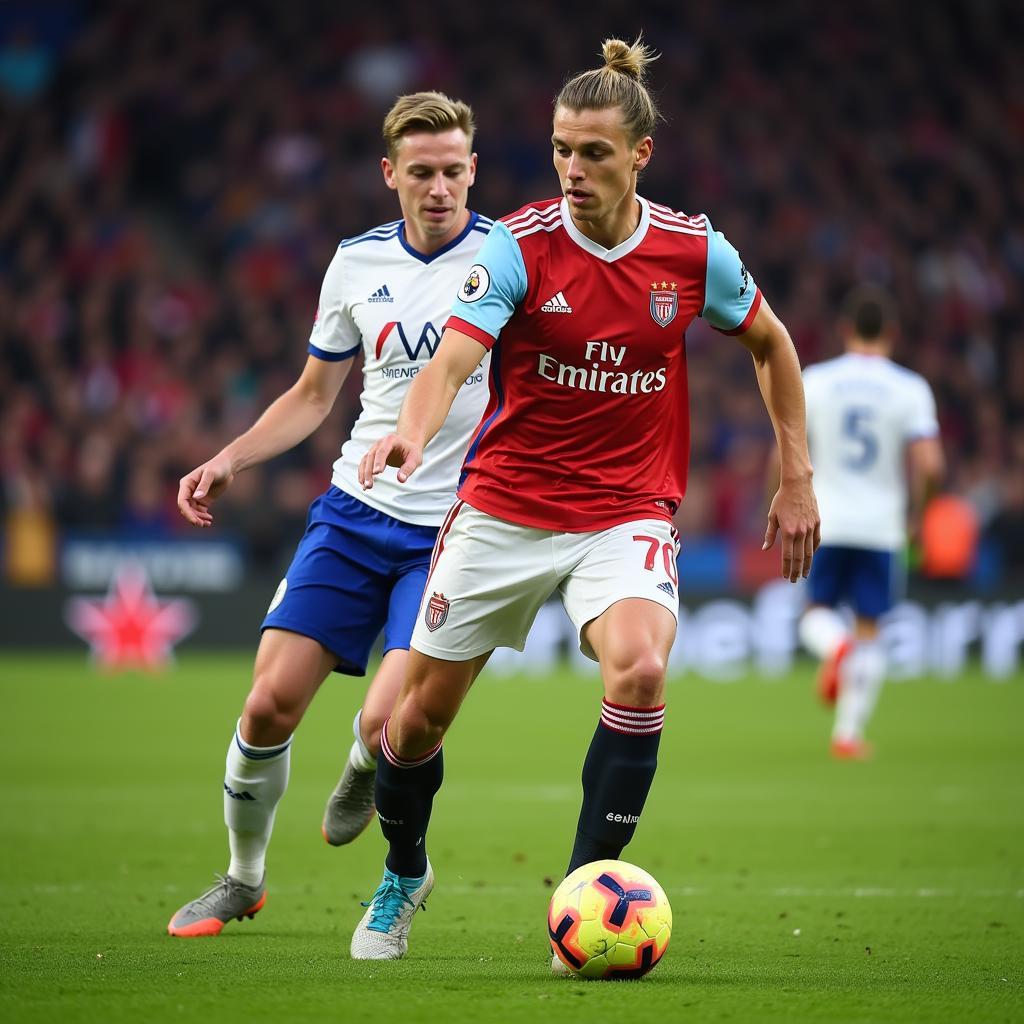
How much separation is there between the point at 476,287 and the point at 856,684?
667 cm

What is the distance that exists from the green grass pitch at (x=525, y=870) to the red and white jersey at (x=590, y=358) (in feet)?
4.54

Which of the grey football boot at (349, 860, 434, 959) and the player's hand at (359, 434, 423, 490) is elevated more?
the player's hand at (359, 434, 423, 490)

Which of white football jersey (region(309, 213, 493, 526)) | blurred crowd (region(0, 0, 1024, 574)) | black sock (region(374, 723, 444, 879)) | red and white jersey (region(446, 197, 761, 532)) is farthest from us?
blurred crowd (region(0, 0, 1024, 574))

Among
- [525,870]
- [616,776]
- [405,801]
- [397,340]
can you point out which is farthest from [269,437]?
[525,870]

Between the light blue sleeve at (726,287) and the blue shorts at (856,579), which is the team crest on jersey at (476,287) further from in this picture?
the blue shorts at (856,579)

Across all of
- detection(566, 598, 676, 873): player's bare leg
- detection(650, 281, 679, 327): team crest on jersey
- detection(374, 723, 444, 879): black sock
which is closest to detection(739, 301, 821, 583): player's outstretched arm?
detection(650, 281, 679, 327): team crest on jersey

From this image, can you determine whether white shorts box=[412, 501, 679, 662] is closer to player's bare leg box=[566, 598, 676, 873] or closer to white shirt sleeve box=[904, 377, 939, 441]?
player's bare leg box=[566, 598, 676, 873]

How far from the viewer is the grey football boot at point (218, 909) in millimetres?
5629

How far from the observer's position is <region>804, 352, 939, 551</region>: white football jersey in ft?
35.9

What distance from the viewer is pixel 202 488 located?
5.34 metres

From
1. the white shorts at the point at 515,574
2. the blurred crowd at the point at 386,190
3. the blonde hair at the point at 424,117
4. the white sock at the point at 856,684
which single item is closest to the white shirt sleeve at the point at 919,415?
the white sock at the point at 856,684

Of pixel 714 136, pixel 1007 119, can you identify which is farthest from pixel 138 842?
pixel 1007 119

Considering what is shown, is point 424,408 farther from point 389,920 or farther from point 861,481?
point 861,481

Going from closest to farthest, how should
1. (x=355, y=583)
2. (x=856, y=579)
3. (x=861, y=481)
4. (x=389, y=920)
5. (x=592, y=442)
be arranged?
(x=592, y=442) < (x=389, y=920) < (x=355, y=583) < (x=861, y=481) < (x=856, y=579)
